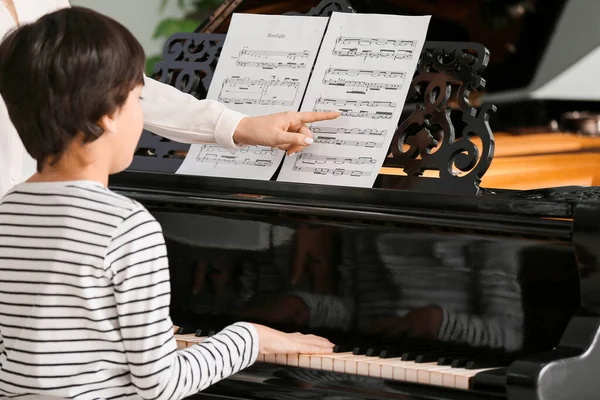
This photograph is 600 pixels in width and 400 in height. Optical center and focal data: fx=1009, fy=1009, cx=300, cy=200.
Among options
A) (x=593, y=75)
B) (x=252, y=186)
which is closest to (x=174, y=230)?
(x=252, y=186)

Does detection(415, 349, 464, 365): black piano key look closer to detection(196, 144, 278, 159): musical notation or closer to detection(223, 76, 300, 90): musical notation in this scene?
detection(196, 144, 278, 159): musical notation

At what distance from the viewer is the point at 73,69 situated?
180cm

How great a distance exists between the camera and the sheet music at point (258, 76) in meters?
2.81

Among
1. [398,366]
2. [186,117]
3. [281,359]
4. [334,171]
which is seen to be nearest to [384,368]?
[398,366]

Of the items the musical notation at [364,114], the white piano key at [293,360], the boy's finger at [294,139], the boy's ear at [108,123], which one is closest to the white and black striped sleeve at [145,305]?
the boy's ear at [108,123]

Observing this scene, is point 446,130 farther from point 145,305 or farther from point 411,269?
point 145,305

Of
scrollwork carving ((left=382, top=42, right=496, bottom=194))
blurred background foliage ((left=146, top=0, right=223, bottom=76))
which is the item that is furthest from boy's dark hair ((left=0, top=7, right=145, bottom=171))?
blurred background foliage ((left=146, top=0, right=223, bottom=76))

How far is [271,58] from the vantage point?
9.57ft

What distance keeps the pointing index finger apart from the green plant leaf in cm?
499

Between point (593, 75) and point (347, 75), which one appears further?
point (593, 75)

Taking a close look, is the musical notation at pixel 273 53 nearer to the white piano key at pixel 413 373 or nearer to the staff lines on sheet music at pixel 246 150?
the staff lines on sheet music at pixel 246 150

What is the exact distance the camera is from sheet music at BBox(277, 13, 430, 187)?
2604 millimetres

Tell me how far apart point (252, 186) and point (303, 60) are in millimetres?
415

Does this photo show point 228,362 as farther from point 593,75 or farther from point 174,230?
point 593,75
